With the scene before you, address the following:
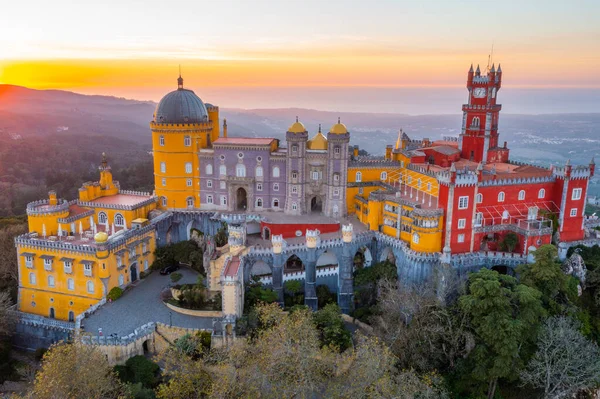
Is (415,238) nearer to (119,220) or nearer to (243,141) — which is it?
(243,141)

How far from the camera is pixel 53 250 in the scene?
3944cm

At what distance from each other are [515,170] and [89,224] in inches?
1538

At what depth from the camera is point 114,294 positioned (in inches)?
1528

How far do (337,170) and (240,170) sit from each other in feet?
31.8

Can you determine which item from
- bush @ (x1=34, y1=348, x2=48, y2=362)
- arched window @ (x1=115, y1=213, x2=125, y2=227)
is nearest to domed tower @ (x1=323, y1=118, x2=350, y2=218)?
arched window @ (x1=115, y1=213, x2=125, y2=227)

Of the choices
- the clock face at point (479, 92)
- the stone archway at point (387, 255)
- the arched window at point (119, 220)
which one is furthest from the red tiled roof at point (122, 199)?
the clock face at point (479, 92)

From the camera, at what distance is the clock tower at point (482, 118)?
45.5m

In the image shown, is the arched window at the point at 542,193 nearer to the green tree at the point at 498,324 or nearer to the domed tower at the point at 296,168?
the green tree at the point at 498,324

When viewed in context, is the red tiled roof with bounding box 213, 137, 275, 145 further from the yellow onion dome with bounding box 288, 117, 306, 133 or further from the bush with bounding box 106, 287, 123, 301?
the bush with bounding box 106, 287, 123, 301

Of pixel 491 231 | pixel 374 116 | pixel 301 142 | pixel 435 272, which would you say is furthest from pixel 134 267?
pixel 374 116

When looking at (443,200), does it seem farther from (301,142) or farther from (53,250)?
(53,250)

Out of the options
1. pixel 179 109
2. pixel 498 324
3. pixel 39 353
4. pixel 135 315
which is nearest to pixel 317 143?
pixel 179 109

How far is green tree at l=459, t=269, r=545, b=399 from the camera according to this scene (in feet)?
97.5

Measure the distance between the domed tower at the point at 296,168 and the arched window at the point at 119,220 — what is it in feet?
51.2
